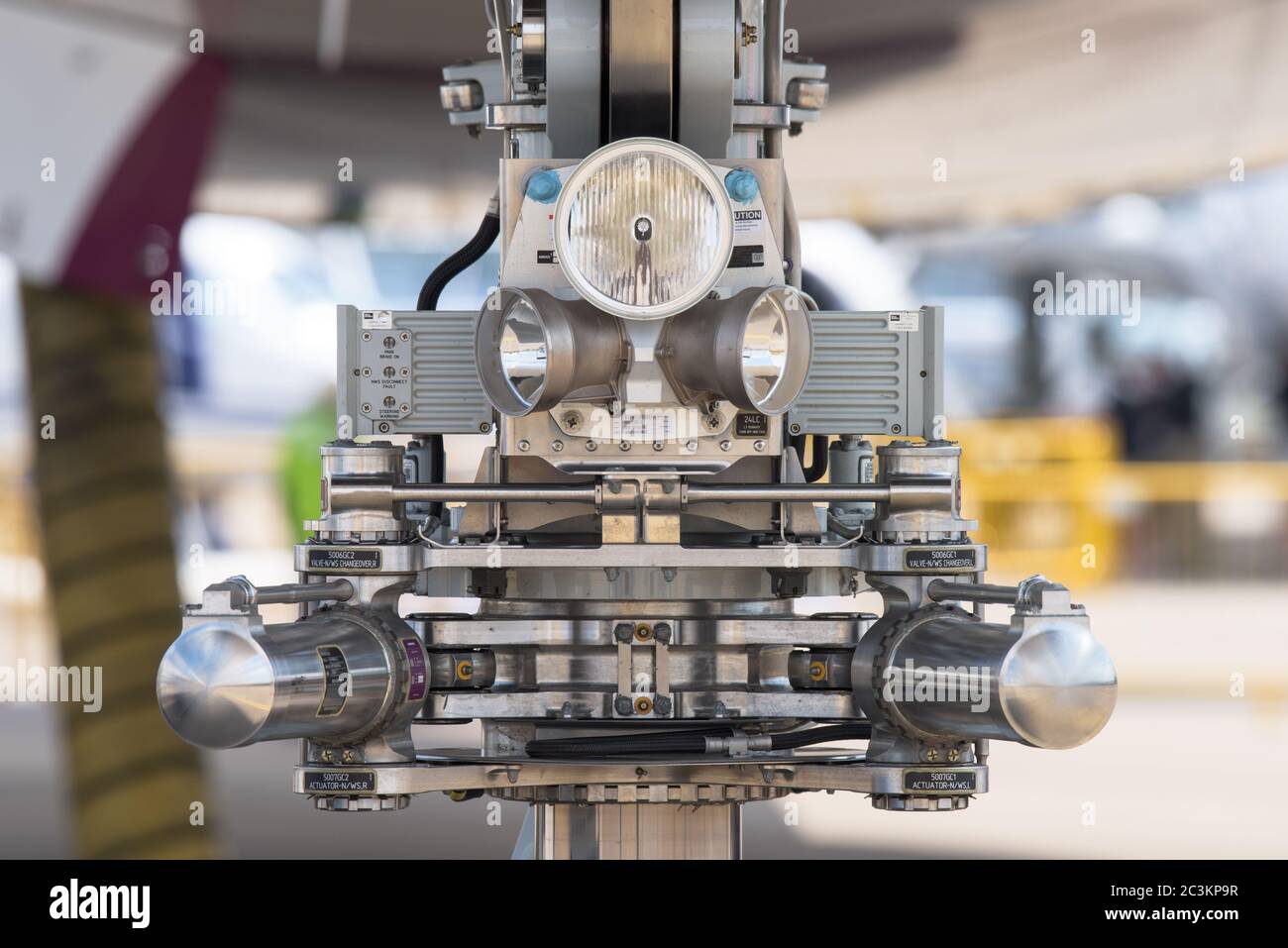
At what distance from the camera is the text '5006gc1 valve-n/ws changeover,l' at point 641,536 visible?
2037mm

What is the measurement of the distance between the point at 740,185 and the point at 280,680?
948 mm

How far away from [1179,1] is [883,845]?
4.06 meters

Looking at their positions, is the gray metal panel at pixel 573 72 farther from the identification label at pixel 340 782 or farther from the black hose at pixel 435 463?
the identification label at pixel 340 782

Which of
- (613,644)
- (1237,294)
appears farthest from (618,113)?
(1237,294)

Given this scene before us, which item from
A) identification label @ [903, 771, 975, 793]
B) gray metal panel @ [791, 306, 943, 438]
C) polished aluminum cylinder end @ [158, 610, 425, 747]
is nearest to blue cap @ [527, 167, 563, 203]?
gray metal panel @ [791, 306, 943, 438]

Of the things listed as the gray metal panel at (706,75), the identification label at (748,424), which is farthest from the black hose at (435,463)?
the gray metal panel at (706,75)

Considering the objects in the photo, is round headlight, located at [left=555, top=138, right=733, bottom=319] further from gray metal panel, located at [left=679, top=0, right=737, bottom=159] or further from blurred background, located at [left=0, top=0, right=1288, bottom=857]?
blurred background, located at [left=0, top=0, right=1288, bottom=857]

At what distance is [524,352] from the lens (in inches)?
79.9

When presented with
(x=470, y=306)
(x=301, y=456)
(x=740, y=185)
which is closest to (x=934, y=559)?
(x=740, y=185)

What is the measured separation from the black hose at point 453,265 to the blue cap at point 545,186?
0.40 meters

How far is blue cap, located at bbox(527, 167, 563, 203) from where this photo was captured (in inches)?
85.4

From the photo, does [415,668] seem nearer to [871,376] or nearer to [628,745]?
[628,745]

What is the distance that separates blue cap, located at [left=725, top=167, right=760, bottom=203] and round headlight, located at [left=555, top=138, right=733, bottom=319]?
0.42 feet

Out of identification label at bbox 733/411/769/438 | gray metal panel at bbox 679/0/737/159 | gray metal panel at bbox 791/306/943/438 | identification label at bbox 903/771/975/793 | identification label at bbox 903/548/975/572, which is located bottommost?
identification label at bbox 903/771/975/793
